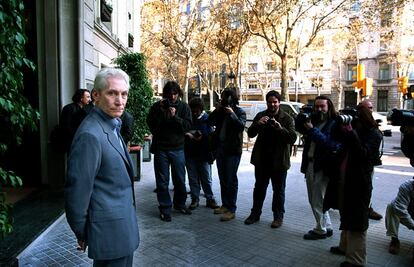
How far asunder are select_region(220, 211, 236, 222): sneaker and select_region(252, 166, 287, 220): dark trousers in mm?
351

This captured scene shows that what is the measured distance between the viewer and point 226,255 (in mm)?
4547

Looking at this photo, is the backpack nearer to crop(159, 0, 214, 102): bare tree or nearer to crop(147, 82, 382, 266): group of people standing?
crop(147, 82, 382, 266): group of people standing

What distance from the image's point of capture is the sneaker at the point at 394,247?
4.62 metres

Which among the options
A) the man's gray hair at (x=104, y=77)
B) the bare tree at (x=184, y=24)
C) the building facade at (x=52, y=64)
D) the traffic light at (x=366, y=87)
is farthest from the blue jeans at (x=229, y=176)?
the bare tree at (x=184, y=24)

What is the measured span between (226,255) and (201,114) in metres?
2.96

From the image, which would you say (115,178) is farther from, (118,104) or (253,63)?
(253,63)

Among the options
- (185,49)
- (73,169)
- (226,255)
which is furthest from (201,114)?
(185,49)

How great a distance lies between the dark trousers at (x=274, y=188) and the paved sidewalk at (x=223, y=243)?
24 centimetres

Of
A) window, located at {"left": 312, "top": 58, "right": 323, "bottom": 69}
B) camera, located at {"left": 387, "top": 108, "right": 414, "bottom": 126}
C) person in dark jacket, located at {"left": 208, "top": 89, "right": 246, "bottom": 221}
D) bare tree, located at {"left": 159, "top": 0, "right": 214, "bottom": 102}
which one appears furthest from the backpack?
window, located at {"left": 312, "top": 58, "right": 323, "bottom": 69}

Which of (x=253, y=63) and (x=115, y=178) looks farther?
(x=253, y=63)

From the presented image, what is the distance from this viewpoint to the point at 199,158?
6773 mm

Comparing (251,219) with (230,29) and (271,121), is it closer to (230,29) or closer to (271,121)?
(271,121)

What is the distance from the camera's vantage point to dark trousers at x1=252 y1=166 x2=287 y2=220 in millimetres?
5613

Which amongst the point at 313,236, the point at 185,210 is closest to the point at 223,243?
the point at 313,236
